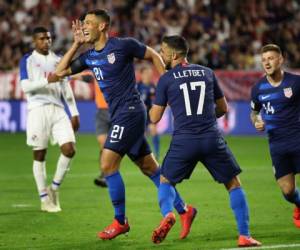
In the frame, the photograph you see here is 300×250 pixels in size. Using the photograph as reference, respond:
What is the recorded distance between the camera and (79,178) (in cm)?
1532

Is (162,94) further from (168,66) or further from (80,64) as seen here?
(80,64)

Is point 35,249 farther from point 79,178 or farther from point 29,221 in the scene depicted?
point 79,178

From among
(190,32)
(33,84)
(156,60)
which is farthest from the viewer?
(190,32)

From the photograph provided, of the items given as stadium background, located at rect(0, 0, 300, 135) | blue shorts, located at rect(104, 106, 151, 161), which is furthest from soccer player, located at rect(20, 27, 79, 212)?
stadium background, located at rect(0, 0, 300, 135)

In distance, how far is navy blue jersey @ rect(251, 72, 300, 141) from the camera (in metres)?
9.51

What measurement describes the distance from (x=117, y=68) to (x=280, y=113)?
1825 millimetres

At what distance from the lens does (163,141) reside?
22.9 m

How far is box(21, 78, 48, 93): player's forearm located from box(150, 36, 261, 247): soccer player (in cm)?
312

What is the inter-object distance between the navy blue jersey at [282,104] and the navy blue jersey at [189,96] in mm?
1103

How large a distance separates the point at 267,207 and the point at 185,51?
3608 millimetres

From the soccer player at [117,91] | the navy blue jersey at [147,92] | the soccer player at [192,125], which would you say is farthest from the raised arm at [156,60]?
the navy blue jersey at [147,92]

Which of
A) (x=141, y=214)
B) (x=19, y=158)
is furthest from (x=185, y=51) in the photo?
(x=19, y=158)

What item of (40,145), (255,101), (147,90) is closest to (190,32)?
(147,90)

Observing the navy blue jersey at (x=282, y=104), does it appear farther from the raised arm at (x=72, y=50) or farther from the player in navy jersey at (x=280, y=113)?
the raised arm at (x=72, y=50)
